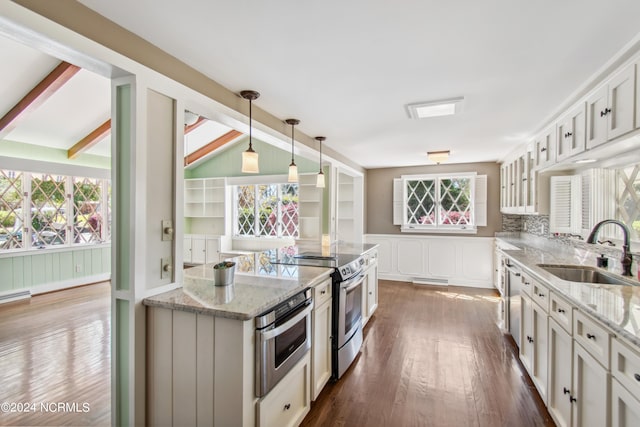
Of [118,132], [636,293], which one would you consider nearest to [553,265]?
[636,293]

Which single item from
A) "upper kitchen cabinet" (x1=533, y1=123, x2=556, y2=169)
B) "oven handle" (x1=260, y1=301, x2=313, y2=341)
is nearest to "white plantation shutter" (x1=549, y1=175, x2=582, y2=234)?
"upper kitchen cabinet" (x1=533, y1=123, x2=556, y2=169)

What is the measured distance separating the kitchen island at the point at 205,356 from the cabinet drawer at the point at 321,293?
0.39 metres

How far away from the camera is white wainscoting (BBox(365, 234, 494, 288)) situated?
5.35 m

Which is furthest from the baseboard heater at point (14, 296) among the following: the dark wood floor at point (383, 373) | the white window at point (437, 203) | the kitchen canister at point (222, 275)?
the white window at point (437, 203)

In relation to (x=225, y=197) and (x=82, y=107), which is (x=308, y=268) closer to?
(x=82, y=107)

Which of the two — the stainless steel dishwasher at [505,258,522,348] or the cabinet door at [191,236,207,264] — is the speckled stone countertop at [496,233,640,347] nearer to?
the stainless steel dishwasher at [505,258,522,348]

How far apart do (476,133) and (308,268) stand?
256cm

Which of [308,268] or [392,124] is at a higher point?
[392,124]

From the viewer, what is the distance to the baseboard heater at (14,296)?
4348 mm

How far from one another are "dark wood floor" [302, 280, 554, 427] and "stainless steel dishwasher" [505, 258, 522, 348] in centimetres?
18

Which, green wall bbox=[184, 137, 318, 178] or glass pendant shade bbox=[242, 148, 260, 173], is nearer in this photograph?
glass pendant shade bbox=[242, 148, 260, 173]

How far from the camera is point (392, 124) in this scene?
3.11 meters

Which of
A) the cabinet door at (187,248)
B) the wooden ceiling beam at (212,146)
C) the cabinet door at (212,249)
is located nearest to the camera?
the wooden ceiling beam at (212,146)

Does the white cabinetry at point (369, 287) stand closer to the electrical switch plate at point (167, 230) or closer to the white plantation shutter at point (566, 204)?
the white plantation shutter at point (566, 204)
